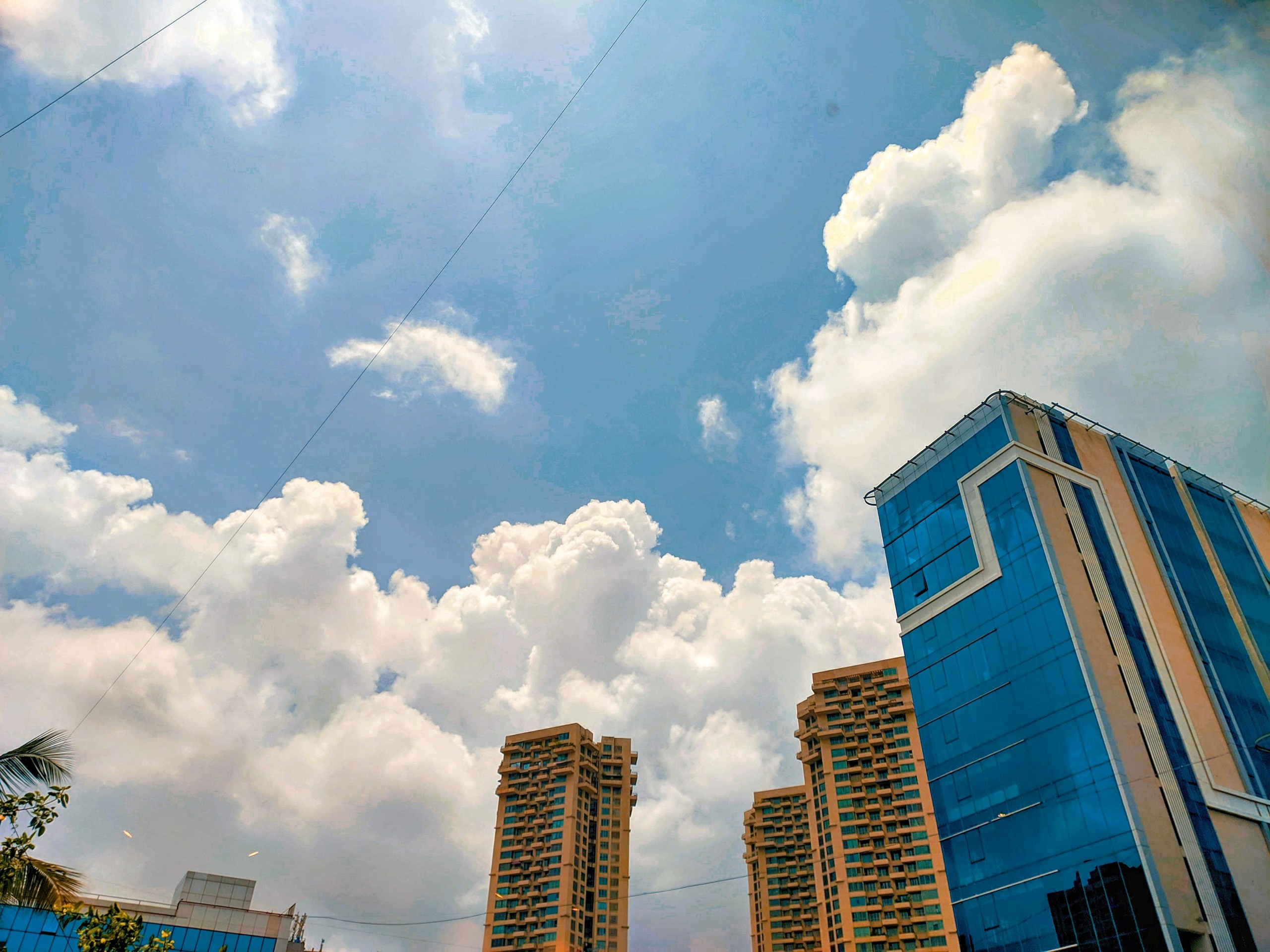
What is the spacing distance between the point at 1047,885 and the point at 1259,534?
131ft

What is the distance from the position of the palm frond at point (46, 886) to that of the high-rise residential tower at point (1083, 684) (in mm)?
42653

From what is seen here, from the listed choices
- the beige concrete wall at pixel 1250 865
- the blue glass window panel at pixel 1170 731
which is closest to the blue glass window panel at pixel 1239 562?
the blue glass window panel at pixel 1170 731

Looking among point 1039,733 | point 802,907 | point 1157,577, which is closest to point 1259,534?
point 1157,577

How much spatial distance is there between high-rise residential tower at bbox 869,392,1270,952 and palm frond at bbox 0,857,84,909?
140 ft

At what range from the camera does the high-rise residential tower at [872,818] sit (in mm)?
95312

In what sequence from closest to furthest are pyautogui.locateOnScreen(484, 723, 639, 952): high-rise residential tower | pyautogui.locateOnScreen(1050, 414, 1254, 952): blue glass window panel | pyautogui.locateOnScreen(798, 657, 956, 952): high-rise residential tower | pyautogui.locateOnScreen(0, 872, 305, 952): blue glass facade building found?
pyautogui.locateOnScreen(1050, 414, 1254, 952): blue glass window panel, pyautogui.locateOnScreen(0, 872, 305, 952): blue glass facade building, pyautogui.locateOnScreen(798, 657, 956, 952): high-rise residential tower, pyautogui.locateOnScreen(484, 723, 639, 952): high-rise residential tower

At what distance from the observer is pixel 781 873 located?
132 metres

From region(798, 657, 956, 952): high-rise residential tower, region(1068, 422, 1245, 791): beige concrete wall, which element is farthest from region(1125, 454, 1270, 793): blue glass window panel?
region(798, 657, 956, 952): high-rise residential tower

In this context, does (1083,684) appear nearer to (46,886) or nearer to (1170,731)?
(1170,731)

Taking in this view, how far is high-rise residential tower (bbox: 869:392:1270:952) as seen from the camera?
39.6 m

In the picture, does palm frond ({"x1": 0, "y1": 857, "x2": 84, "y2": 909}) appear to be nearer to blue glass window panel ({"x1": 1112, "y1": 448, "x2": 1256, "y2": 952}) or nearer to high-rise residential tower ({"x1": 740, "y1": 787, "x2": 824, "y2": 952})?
blue glass window panel ({"x1": 1112, "y1": 448, "x2": 1256, "y2": 952})

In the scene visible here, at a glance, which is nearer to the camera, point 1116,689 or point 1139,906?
point 1139,906

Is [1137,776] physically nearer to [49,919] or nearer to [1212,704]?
[1212,704]

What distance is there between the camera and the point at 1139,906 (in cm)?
3756
